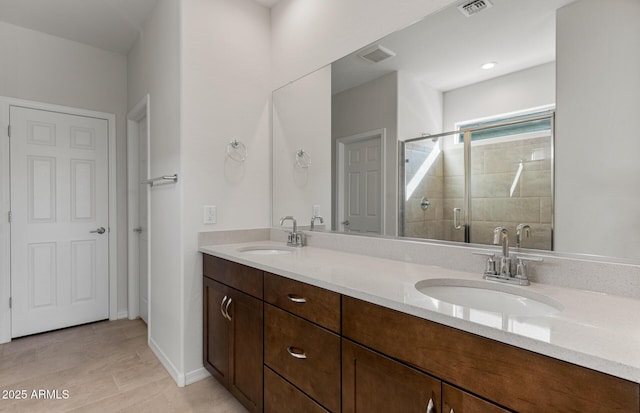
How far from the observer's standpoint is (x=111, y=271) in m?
3.23

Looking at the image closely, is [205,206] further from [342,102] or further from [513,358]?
[513,358]

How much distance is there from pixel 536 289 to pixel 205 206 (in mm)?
1860

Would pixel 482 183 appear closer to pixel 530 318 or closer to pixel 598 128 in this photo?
pixel 598 128

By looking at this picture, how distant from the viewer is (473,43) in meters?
1.42

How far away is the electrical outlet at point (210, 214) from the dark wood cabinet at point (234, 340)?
38cm

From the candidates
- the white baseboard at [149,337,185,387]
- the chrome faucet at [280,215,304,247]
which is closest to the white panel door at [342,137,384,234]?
the chrome faucet at [280,215,304,247]

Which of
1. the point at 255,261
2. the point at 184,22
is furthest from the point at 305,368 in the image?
the point at 184,22

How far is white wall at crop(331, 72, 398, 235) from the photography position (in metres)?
1.73

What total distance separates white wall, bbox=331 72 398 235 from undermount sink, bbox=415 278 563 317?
1.69 ft

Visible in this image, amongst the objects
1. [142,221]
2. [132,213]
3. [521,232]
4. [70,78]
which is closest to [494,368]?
[521,232]

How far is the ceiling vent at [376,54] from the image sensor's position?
173 centimetres

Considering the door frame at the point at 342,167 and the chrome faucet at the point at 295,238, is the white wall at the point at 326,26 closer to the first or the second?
the door frame at the point at 342,167

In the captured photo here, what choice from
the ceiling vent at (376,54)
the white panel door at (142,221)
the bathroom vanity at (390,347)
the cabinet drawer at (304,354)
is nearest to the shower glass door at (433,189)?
the bathroom vanity at (390,347)

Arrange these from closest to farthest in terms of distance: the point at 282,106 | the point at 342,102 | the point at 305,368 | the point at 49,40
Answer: the point at 305,368
the point at 342,102
the point at 282,106
the point at 49,40
